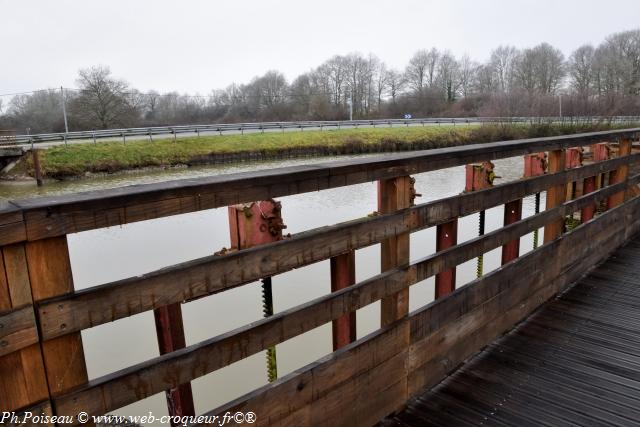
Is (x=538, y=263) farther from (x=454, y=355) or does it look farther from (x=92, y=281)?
(x=92, y=281)

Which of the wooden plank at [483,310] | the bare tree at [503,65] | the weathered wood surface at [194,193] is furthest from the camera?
the bare tree at [503,65]

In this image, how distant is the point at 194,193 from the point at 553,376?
7.99 ft

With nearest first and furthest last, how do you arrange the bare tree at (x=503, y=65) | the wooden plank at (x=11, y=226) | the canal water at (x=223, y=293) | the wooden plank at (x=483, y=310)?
the wooden plank at (x=11, y=226) < the wooden plank at (x=483, y=310) < the canal water at (x=223, y=293) < the bare tree at (x=503, y=65)

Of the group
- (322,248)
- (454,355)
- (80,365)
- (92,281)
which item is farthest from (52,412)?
(92,281)

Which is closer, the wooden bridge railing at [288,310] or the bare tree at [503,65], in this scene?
the wooden bridge railing at [288,310]

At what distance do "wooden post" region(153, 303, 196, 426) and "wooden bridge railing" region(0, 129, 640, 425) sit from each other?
0.53 m

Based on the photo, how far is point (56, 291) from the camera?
4.55 feet

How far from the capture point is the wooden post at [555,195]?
384 cm

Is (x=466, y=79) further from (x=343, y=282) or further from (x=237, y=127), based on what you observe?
(x=343, y=282)

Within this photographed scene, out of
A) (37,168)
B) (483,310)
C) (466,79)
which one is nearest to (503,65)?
(466,79)

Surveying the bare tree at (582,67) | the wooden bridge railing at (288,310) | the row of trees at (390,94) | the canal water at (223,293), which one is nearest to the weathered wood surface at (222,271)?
the wooden bridge railing at (288,310)

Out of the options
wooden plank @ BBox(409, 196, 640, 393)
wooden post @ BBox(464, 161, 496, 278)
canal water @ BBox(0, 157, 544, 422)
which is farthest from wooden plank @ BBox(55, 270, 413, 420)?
canal water @ BBox(0, 157, 544, 422)

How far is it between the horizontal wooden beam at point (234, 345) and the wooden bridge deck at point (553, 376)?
705 mm

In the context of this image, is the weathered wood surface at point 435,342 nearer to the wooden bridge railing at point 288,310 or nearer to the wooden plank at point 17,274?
the wooden bridge railing at point 288,310
